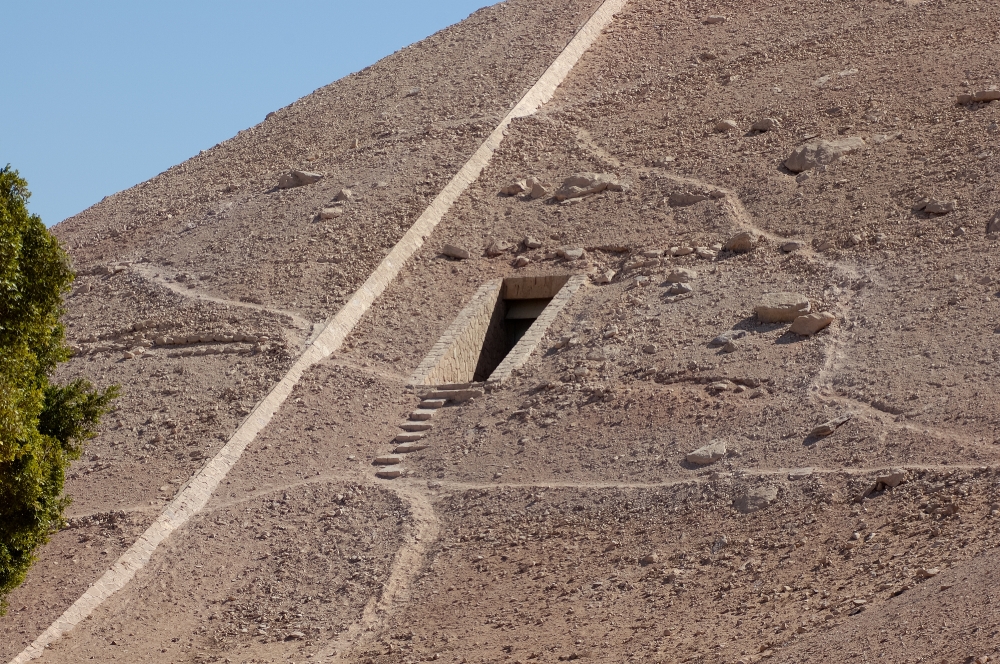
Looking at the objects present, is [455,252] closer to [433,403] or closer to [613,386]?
[433,403]

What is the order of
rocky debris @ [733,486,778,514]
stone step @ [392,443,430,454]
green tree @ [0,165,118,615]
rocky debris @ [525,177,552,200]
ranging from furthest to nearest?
rocky debris @ [525,177,552,200] → stone step @ [392,443,430,454] → rocky debris @ [733,486,778,514] → green tree @ [0,165,118,615]

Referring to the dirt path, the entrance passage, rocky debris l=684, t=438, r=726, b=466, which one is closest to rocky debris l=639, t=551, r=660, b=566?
rocky debris l=684, t=438, r=726, b=466

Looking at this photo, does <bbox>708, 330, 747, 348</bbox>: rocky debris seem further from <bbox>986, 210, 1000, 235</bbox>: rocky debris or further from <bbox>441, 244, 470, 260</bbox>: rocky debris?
<bbox>441, 244, 470, 260</bbox>: rocky debris

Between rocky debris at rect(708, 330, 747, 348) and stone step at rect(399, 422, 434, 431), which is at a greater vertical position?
stone step at rect(399, 422, 434, 431)

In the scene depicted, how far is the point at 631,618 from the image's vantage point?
8508 mm

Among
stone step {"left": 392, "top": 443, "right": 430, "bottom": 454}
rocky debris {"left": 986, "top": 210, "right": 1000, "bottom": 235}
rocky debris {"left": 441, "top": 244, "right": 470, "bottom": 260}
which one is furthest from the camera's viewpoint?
rocky debris {"left": 441, "top": 244, "right": 470, "bottom": 260}

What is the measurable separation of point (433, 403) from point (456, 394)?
0.24 metres

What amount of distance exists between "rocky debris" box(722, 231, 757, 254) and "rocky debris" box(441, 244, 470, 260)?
10.0 feet

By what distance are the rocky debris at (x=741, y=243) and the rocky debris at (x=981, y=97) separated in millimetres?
3569

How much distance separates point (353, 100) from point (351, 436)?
9.03 meters

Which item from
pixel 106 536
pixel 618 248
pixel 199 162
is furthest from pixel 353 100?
pixel 106 536

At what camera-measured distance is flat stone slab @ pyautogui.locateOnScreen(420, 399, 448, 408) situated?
12242 millimetres

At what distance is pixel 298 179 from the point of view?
1692 centimetres

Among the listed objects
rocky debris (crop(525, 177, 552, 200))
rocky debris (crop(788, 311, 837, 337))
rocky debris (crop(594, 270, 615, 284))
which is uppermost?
rocky debris (crop(525, 177, 552, 200))
